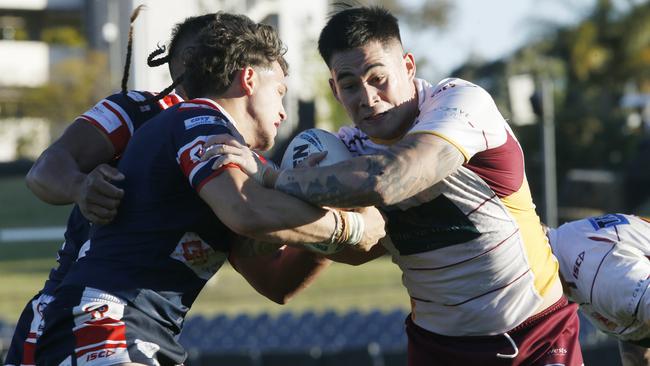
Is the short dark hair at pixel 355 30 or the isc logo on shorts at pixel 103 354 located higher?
the short dark hair at pixel 355 30

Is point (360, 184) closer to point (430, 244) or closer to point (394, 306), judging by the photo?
point (430, 244)

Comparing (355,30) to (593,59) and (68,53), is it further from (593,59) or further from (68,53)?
(68,53)

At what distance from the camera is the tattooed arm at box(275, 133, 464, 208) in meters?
4.20

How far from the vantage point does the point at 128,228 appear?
4219 millimetres

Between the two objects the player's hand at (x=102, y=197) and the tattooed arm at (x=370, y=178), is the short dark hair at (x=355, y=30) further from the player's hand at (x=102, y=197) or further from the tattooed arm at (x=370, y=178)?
the player's hand at (x=102, y=197)

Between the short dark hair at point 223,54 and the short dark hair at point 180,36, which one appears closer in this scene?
the short dark hair at point 223,54

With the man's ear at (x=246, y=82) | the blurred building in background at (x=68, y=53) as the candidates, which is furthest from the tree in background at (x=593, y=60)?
the man's ear at (x=246, y=82)

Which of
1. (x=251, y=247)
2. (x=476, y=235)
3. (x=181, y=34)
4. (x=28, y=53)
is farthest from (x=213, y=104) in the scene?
(x=28, y=53)

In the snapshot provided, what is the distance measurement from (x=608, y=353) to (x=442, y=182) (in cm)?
699

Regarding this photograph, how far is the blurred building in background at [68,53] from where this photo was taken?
105 ft

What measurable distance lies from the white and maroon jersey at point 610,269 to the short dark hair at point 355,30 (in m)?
1.28

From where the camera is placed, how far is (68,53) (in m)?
37.7

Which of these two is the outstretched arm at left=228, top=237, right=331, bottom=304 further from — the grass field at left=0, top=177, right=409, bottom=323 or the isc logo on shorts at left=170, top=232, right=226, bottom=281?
the grass field at left=0, top=177, right=409, bottom=323

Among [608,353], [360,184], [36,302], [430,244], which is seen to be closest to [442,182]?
[430,244]
